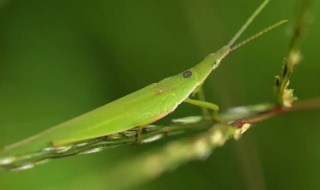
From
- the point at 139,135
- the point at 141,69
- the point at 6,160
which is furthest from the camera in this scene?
the point at 141,69

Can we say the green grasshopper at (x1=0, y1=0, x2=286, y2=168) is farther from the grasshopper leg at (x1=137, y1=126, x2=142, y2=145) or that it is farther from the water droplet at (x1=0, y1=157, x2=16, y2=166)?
the grasshopper leg at (x1=137, y1=126, x2=142, y2=145)

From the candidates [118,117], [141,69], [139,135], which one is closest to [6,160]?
[139,135]

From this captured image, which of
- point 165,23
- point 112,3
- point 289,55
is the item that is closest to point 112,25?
point 112,3

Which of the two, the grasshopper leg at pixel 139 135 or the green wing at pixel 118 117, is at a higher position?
the green wing at pixel 118 117

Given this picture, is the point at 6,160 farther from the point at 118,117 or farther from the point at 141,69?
the point at 141,69

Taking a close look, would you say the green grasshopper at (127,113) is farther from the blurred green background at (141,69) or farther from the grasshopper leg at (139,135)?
the blurred green background at (141,69)

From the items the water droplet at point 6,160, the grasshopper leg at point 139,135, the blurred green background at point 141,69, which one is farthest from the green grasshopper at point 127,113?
the blurred green background at point 141,69
